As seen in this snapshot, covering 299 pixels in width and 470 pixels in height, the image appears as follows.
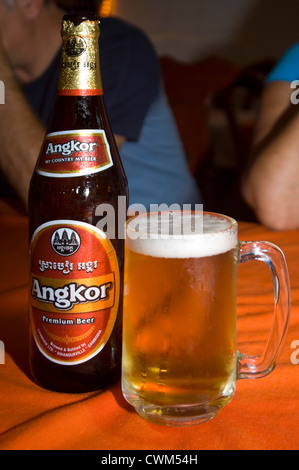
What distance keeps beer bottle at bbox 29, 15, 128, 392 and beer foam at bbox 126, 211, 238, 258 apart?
46 mm

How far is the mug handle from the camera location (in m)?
0.54

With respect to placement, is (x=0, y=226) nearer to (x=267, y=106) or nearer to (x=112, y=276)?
(x=112, y=276)

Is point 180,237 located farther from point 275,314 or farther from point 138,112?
point 138,112

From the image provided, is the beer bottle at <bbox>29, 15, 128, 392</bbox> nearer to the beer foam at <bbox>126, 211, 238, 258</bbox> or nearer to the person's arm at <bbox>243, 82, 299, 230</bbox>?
the beer foam at <bbox>126, 211, 238, 258</bbox>

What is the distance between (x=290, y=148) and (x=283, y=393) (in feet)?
2.89

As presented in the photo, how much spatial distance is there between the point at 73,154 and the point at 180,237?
151 millimetres

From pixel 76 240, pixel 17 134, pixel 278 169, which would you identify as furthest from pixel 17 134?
pixel 76 240

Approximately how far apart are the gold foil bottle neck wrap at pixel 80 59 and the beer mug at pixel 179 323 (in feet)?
0.54

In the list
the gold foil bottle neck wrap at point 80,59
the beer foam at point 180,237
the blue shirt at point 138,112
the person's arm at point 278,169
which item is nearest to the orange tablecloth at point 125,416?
the beer foam at point 180,237

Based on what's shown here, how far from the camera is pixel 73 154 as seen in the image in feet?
1.85

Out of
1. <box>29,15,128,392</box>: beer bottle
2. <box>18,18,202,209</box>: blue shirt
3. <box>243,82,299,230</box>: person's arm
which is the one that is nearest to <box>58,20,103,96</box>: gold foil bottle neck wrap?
<box>29,15,128,392</box>: beer bottle

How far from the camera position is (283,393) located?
0.57 metres

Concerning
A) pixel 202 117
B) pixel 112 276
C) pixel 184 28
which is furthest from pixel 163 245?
pixel 184 28

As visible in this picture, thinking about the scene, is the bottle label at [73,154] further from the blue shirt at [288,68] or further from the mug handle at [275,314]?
the blue shirt at [288,68]
